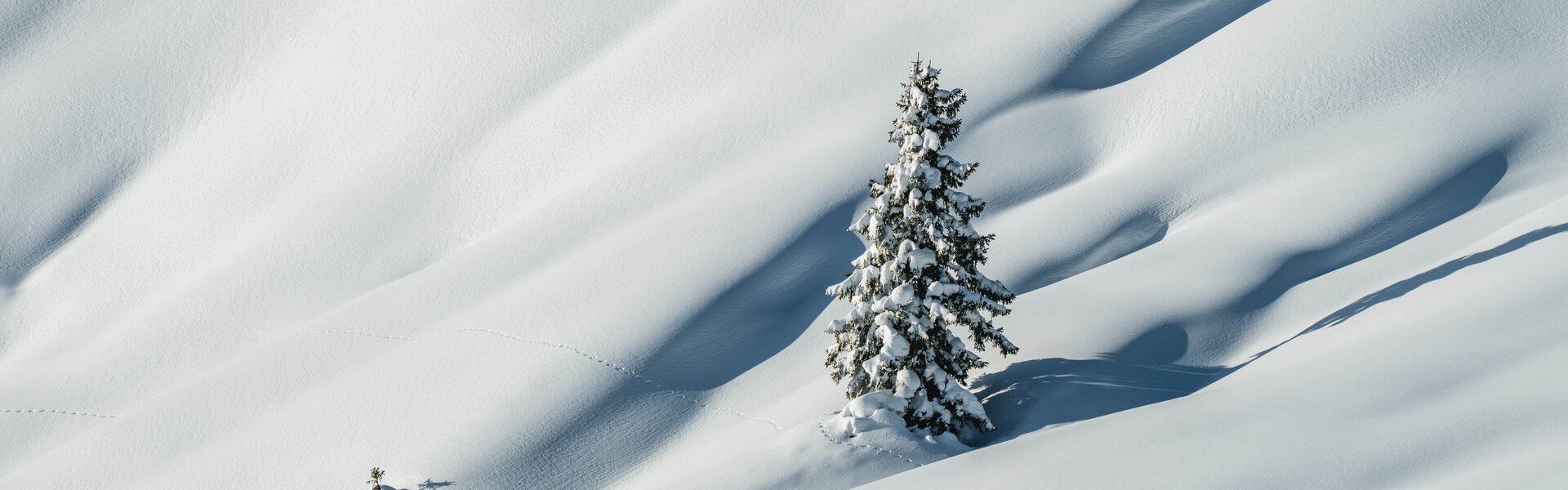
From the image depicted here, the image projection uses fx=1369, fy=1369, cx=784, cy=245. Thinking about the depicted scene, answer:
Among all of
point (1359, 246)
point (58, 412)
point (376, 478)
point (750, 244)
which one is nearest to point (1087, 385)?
point (1359, 246)

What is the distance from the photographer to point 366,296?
33.9 metres

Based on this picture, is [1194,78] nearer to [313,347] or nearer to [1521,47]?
[1521,47]

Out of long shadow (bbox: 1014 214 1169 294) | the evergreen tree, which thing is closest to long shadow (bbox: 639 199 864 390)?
long shadow (bbox: 1014 214 1169 294)

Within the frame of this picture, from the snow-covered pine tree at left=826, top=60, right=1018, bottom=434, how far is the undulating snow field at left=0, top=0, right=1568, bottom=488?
81cm

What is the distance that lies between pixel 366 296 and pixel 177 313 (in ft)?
20.7

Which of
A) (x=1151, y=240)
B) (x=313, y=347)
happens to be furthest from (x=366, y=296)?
(x=1151, y=240)

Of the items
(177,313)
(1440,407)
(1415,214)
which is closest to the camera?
(1440,407)

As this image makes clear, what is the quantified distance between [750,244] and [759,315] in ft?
7.05

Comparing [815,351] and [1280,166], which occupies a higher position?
[1280,166]

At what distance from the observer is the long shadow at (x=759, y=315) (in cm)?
2822

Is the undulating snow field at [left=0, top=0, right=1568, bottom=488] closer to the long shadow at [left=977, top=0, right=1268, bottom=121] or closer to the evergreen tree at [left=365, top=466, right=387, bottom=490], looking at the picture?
the long shadow at [left=977, top=0, right=1268, bottom=121]

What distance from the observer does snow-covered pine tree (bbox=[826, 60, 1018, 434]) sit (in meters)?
21.2

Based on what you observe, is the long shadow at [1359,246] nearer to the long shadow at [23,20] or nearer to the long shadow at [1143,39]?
the long shadow at [1143,39]

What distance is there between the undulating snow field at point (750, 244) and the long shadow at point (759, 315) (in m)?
0.09
